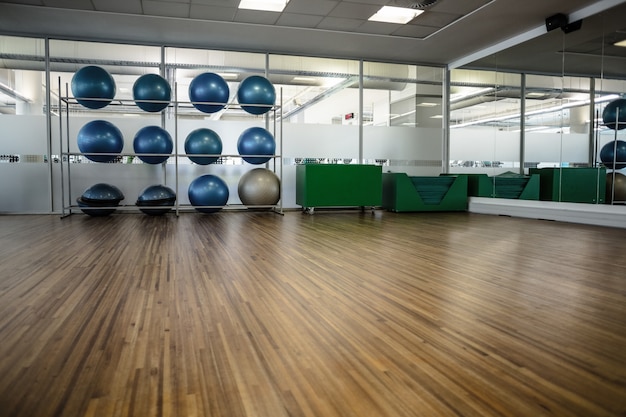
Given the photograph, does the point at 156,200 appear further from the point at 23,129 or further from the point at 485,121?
the point at 485,121

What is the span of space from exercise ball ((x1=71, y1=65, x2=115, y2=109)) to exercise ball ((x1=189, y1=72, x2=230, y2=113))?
1.14 m

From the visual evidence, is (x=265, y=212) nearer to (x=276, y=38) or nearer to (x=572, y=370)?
(x=276, y=38)

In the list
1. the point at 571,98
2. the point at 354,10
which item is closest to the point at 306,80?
the point at 354,10

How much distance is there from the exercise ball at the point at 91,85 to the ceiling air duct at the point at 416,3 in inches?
159

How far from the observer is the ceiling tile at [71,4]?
18.2ft

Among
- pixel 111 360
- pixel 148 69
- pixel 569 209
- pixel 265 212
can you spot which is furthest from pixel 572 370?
pixel 148 69

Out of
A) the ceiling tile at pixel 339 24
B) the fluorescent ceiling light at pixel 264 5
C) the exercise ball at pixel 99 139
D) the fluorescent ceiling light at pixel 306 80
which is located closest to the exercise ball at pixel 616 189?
the ceiling tile at pixel 339 24

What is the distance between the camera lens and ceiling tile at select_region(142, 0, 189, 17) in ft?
18.7

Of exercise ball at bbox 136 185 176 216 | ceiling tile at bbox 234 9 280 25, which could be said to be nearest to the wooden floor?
exercise ball at bbox 136 185 176 216

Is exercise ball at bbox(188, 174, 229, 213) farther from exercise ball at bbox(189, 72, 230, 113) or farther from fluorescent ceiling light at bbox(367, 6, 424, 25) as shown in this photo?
fluorescent ceiling light at bbox(367, 6, 424, 25)

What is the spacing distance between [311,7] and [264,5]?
0.61 metres

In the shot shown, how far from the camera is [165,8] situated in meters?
5.87

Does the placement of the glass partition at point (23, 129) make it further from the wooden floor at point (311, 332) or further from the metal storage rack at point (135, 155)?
the wooden floor at point (311, 332)

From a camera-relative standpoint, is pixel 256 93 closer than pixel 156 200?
No
